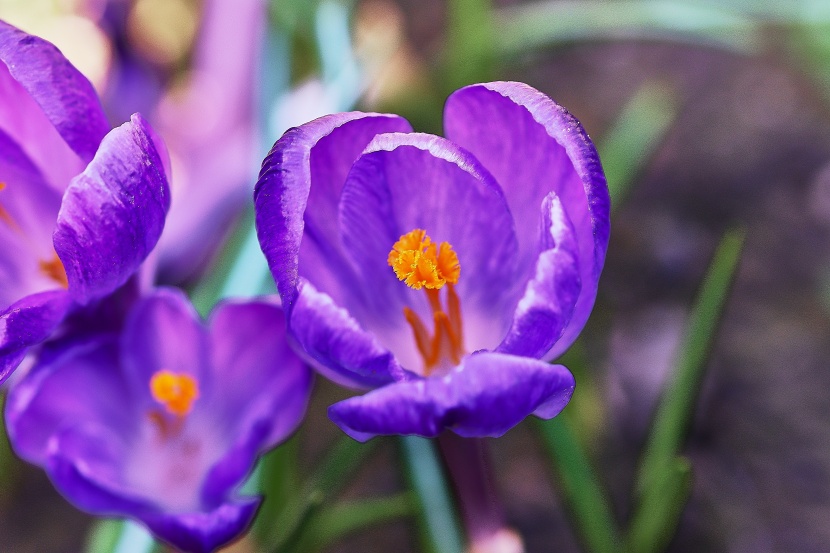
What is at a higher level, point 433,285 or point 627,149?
point 433,285

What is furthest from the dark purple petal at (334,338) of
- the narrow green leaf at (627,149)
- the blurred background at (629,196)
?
the narrow green leaf at (627,149)

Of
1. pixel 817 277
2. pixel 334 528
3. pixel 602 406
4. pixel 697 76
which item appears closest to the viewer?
pixel 334 528

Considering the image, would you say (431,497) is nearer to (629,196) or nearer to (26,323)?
(26,323)

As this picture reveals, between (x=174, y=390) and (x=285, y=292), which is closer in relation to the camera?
(x=285, y=292)

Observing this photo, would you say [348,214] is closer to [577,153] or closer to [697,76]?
[577,153]

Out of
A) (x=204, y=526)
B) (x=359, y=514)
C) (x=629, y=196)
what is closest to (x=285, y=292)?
(x=204, y=526)

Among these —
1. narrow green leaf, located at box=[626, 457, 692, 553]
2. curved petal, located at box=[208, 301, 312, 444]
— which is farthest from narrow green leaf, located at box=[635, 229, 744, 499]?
curved petal, located at box=[208, 301, 312, 444]

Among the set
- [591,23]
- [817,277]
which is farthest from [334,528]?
[817,277]
